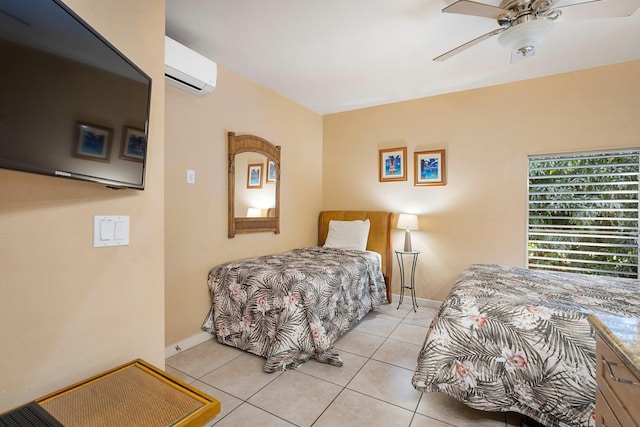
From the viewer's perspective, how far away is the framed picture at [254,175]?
3168 mm

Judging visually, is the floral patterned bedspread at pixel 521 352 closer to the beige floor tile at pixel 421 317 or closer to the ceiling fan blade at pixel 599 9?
the beige floor tile at pixel 421 317

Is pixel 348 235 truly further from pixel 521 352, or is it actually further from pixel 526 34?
pixel 526 34

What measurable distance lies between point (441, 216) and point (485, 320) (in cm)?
212

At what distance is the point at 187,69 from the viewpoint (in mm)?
2273

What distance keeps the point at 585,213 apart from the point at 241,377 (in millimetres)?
3517

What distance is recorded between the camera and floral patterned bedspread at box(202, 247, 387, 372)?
7.34 ft

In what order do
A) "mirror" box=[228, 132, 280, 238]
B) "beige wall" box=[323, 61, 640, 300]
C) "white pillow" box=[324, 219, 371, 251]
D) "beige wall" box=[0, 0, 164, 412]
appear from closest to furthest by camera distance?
"beige wall" box=[0, 0, 164, 412], "beige wall" box=[323, 61, 640, 300], "mirror" box=[228, 132, 280, 238], "white pillow" box=[324, 219, 371, 251]

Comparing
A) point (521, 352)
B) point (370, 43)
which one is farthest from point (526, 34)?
point (521, 352)

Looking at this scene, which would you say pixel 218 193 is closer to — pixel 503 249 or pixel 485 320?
pixel 485 320

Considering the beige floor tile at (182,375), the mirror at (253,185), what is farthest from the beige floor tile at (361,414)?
the mirror at (253,185)

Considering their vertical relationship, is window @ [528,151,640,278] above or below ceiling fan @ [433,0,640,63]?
below

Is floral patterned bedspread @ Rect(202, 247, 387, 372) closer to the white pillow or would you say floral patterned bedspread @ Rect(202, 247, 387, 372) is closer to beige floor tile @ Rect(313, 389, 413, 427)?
beige floor tile @ Rect(313, 389, 413, 427)

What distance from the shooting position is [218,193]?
9.34 feet

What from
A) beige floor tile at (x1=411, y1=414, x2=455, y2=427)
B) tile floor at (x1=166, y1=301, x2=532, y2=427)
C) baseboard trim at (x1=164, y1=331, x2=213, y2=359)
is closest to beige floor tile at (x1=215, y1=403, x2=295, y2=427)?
tile floor at (x1=166, y1=301, x2=532, y2=427)
